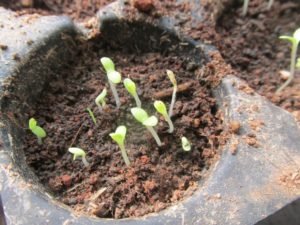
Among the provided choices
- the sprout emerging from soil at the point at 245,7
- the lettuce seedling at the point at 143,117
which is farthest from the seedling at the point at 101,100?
the sprout emerging from soil at the point at 245,7

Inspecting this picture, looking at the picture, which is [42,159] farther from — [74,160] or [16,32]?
[16,32]

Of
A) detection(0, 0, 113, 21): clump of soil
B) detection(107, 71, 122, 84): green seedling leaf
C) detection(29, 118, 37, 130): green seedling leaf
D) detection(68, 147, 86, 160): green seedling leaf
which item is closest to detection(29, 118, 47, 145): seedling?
detection(29, 118, 37, 130): green seedling leaf

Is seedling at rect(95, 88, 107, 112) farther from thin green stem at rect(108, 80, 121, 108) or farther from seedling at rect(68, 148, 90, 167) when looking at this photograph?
seedling at rect(68, 148, 90, 167)

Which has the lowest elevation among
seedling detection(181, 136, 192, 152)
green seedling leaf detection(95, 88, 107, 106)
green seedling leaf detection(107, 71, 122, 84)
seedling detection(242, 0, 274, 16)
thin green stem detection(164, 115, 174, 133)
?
seedling detection(181, 136, 192, 152)

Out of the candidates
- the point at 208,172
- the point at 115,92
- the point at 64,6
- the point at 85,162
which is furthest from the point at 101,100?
the point at 64,6

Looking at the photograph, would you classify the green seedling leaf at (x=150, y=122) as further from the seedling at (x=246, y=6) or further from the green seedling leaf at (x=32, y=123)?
the seedling at (x=246, y=6)

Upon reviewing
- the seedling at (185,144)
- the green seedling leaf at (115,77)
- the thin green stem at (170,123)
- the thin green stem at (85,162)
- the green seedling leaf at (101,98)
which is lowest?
the thin green stem at (85,162)
